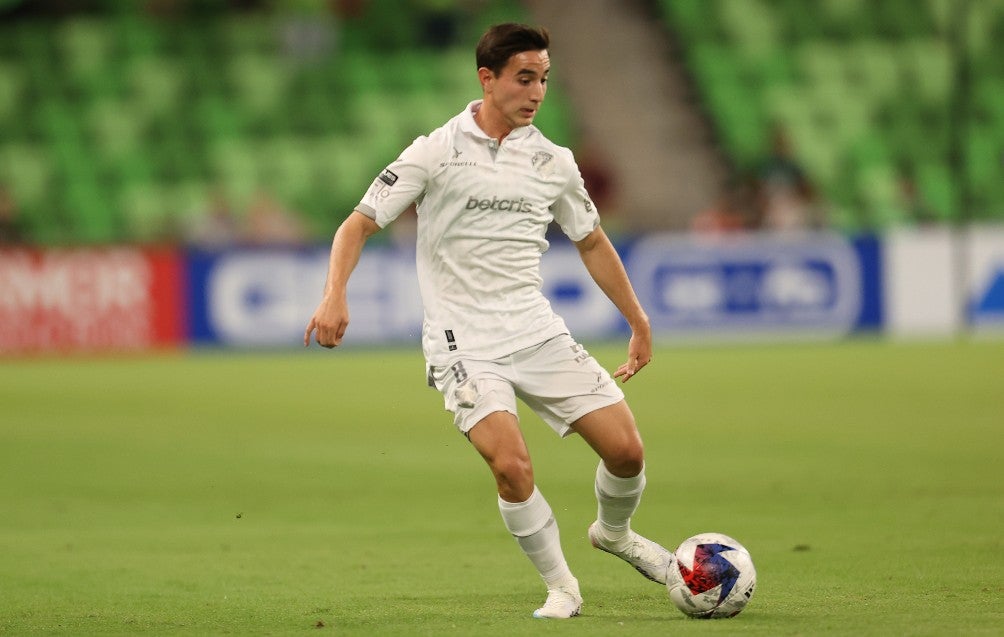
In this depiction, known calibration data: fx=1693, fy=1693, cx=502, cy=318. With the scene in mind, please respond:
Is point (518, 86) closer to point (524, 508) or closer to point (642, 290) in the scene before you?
point (524, 508)

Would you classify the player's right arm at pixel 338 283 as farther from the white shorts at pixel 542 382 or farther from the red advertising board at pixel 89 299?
the red advertising board at pixel 89 299

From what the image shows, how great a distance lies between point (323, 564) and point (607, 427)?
1.90 metres

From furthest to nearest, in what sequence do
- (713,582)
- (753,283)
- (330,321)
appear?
(753,283) → (713,582) → (330,321)

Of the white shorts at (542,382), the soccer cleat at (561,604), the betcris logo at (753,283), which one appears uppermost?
the white shorts at (542,382)

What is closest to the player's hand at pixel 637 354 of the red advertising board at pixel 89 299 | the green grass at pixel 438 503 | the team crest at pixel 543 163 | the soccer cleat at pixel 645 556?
the soccer cleat at pixel 645 556

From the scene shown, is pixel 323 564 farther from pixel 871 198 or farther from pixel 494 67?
pixel 871 198

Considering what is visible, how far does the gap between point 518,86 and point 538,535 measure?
1.66 meters

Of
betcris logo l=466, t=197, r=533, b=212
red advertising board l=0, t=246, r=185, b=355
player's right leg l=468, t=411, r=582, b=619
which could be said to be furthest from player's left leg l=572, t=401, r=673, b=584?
red advertising board l=0, t=246, r=185, b=355

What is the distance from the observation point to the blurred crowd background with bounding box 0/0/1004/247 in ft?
78.0

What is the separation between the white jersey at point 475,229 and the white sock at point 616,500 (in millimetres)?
607

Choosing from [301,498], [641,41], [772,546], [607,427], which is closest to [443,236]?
[607,427]

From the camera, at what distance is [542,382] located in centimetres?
637

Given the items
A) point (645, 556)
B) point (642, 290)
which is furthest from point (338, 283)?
point (642, 290)

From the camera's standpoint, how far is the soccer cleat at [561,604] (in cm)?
609
